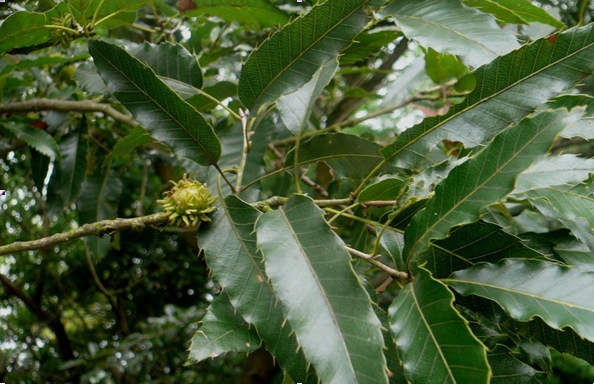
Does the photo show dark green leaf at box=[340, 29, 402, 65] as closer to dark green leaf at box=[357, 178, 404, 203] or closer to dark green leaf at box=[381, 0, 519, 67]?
dark green leaf at box=[381, 0, 519, 67]

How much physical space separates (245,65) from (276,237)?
25cm

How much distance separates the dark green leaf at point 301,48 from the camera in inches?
24.9

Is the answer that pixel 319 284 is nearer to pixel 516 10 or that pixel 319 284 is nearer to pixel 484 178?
pixel 484 178

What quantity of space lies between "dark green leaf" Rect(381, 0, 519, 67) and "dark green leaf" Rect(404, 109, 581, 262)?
26cm

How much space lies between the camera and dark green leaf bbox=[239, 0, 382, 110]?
0.63m

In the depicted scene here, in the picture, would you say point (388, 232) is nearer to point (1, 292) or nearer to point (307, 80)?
point (307, 80)

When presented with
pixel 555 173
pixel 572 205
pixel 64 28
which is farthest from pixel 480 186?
pixel 64 28

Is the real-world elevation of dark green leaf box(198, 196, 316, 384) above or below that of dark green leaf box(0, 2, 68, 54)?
below

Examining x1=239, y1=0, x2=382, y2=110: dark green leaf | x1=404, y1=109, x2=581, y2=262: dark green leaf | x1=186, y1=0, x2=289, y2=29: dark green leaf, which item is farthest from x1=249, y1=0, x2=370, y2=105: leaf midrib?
x1=186, y1=0, x2=289, y2=29: dark green leaf

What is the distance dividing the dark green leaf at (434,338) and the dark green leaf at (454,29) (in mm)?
344

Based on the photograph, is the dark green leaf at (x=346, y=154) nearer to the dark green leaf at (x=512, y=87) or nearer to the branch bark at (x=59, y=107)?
the dark green leaf at (x=512, y=87)

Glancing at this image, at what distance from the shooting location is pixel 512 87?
2.05 feet

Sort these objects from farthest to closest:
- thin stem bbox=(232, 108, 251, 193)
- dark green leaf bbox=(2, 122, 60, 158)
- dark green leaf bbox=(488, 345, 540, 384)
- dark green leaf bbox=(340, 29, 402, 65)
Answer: dark green leaf bbox=(2, 122, 60, 158)
dark green leaf bbox=(340, 29, 402, 65)
thin stem bbox=(232, 108, 251, 193)
dark green leaf bbox=(488, 345, 540, 384)

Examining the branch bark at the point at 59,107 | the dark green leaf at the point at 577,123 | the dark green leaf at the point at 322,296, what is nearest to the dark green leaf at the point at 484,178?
the dark green leaf at the point at 322,296
